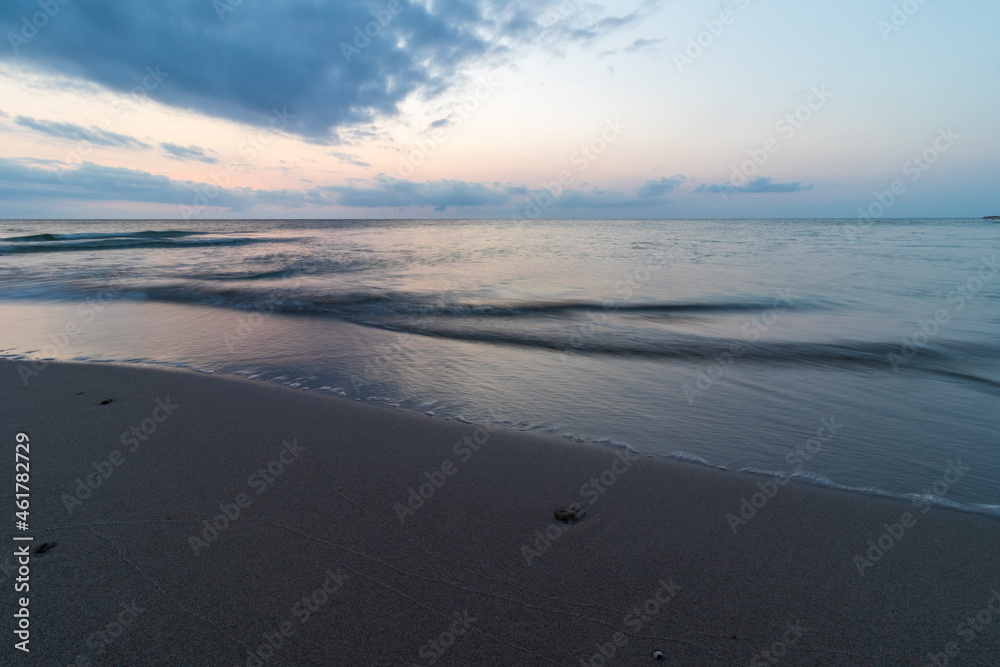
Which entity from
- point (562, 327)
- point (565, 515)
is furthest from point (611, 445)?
point (562, 327)

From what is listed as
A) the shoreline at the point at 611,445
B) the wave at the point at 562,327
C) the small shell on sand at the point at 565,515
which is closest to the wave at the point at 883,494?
the shoreline at the point at 611,445

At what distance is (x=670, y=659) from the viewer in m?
1.98

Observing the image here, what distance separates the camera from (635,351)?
24.4 ft

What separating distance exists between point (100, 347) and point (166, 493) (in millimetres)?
5487

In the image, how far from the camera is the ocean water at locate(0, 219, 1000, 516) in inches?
164

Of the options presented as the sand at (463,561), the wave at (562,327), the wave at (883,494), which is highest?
the sand at (463,561)

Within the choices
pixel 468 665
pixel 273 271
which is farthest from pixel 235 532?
pixel 273 271

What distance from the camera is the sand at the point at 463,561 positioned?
2021 millimetres

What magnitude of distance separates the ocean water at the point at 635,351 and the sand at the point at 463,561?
0.75 m

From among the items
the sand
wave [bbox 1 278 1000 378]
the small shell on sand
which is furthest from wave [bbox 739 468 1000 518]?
wave [bbox 1 278 1000 378]

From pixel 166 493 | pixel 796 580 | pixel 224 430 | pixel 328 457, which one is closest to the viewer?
pixel 796 580

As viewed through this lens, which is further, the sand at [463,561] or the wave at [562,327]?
the wave at [562,327]

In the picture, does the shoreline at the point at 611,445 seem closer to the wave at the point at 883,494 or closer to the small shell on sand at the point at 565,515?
the wave at the point at 883,494

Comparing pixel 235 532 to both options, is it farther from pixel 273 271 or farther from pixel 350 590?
pixel 273 271
